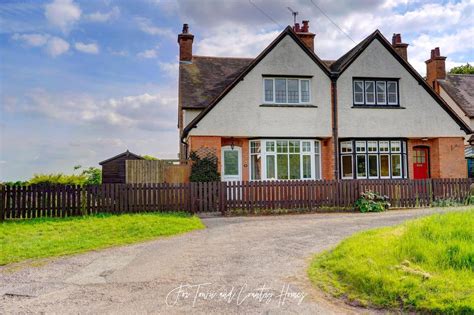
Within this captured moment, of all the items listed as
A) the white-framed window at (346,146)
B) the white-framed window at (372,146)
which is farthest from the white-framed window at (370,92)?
the white-framed window at (346,146)

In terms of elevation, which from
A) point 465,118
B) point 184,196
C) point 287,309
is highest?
point 465,118

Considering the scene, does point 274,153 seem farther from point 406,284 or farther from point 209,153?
point 406,284

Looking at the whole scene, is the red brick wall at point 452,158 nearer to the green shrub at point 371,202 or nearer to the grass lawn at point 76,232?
the green shrub at point 371,202

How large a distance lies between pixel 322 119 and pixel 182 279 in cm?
1648

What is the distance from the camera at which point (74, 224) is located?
13859 millimetres

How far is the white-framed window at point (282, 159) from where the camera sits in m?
21.3

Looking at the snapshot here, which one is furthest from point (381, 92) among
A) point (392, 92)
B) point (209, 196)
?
point (209, 196)

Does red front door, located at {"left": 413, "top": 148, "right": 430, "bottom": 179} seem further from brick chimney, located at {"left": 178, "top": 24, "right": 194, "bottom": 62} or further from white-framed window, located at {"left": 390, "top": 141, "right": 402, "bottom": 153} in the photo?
brick chimney, located at {"left": 178, "top": 24, "right": 194, "bottom": 62}

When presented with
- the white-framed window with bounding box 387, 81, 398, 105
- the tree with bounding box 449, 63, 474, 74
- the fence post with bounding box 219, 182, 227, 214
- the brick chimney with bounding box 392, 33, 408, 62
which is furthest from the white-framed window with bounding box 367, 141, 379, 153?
the tree with bounding box 449, 63, 474, 74

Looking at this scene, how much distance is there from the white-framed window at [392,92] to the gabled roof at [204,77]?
8.37 m

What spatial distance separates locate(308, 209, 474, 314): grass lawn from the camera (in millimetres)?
5438

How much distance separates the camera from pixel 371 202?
1808 cm

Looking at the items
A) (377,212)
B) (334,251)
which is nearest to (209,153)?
(377,212)

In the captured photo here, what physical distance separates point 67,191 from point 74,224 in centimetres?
276
